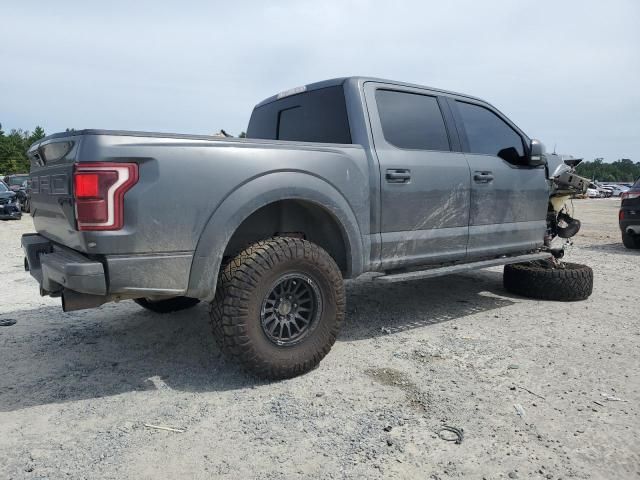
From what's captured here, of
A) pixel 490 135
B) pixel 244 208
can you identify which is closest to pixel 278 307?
pixel 244 208

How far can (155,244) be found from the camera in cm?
259

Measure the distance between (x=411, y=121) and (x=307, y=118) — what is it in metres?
0.87

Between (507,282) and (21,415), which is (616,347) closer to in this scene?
(507,282)

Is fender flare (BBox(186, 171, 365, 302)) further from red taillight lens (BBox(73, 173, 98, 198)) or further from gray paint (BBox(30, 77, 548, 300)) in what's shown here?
red taillight lens (BBox(73, 173, 98, 198))

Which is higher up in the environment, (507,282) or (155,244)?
(155,244)

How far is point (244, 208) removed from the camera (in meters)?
2.83

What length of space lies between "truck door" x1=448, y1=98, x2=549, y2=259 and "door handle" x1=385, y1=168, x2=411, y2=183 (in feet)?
2.78

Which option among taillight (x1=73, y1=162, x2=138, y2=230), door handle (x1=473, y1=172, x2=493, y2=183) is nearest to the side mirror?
door handle (x1=473, y1=172, x2=493, y2=183)

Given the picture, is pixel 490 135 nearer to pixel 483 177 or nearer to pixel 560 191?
pixel 483 177

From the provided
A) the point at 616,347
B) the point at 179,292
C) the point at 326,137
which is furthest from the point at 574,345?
the point at 179,292

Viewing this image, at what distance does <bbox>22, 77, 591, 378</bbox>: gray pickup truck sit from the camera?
251cm

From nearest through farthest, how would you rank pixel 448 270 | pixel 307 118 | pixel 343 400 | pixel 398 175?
pixel 343 400 < pixel 398 175 < pixel 448 270 < pixel 307 118

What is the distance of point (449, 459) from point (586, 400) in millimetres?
1078

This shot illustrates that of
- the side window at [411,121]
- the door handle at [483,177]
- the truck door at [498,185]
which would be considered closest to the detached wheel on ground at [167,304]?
the side window at [411,121]
